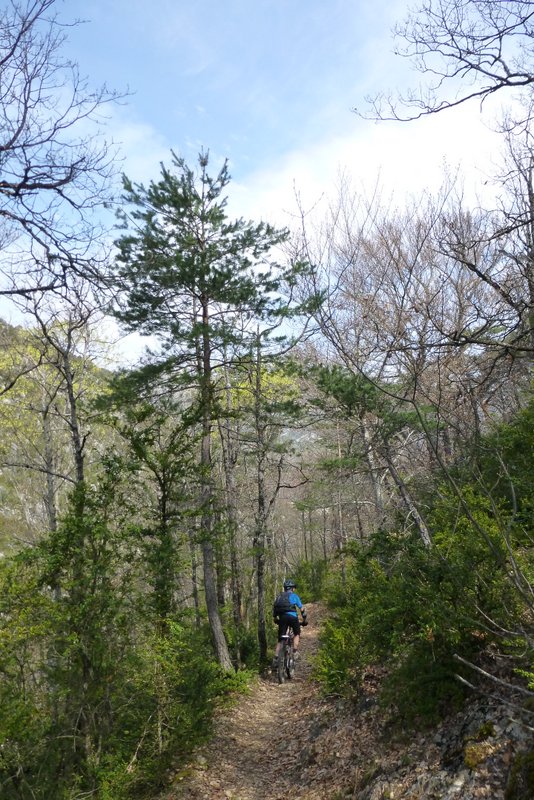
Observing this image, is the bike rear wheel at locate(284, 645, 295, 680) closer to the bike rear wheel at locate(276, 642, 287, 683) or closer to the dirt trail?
the bike rear wheel at locate(276, 642, 287, 683)

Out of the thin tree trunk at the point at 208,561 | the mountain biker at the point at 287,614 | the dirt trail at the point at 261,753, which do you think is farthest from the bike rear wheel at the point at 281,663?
the thin tree trunk at the point at 208,561

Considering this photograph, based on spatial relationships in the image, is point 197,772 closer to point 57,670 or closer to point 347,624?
point 57,670

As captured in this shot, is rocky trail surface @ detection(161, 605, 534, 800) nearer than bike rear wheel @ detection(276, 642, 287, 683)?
Yes

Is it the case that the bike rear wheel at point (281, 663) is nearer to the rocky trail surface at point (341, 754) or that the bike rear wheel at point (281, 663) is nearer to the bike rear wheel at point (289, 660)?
the bike rear wheel at point (289, 660)

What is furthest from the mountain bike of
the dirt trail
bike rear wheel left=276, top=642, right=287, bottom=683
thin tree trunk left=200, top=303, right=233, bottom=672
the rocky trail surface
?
thin tree trunk left=200, top=303, right=233, bottom=672

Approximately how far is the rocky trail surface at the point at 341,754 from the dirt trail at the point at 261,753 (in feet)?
0.04

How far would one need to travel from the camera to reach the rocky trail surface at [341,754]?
3.64m

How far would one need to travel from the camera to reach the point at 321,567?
21.7 metres

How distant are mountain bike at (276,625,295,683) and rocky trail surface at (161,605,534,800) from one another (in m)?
0.81

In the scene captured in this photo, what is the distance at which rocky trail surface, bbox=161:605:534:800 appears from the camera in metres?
3.64

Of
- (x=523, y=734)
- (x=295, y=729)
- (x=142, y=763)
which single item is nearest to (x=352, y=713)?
(x=295, y=729)

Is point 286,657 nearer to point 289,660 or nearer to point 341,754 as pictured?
point 289,660

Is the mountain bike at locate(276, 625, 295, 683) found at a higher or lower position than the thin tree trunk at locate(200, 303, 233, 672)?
lower

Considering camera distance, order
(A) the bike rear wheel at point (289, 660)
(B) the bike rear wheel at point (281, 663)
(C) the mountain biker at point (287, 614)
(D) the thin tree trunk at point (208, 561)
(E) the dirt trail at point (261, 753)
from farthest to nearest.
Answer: (A) the bike rear wheel at point (289, 660) < (B) the bike rear wheel at point (281, 663) < (C) the mountain biker at point (287, 614) < (D) the thin tree trunk at point (208, 561) < (E) the dirt trail at point (261, 753)
